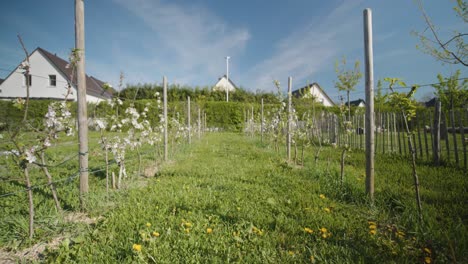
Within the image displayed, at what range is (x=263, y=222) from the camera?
2.43m

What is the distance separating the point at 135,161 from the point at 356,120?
314 inches

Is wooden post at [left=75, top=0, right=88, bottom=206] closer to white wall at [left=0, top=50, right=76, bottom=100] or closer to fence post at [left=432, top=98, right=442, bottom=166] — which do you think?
fence post at [left=432, top=98, right=442, bottom=166]

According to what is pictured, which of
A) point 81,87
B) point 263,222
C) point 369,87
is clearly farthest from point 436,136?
point 81,87

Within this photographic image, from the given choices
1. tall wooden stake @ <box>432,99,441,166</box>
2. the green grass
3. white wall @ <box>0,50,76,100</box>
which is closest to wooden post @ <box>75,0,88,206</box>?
the green grass

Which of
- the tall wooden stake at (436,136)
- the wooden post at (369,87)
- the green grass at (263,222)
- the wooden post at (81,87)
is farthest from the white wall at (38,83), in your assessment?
the tall wooden stake at (436,136)

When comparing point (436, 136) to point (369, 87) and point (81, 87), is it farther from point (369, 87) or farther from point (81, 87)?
point (81, 87)

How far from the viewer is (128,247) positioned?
6.45ft

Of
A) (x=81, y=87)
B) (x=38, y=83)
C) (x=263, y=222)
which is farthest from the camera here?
(x=38, y=83)

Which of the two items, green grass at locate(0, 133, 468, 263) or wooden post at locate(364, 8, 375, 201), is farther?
wooden post at locate(364, 8, 375, 201)

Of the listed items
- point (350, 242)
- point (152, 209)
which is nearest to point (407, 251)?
point (350, 242)

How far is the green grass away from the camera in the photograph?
1862 mm

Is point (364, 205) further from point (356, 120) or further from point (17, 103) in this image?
point (356, 120)

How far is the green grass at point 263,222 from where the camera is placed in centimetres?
186

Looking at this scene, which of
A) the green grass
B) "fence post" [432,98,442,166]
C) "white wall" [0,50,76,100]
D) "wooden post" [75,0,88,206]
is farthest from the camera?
"white wall" [0,50,76,100]
